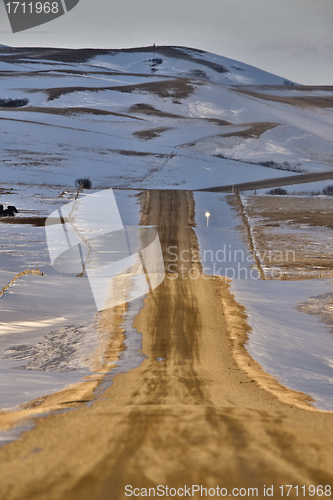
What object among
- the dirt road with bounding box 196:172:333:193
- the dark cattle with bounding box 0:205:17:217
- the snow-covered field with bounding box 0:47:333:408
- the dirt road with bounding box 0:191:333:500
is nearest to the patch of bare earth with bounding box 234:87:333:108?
the snow-covered field with bounding box 0:47:333:408

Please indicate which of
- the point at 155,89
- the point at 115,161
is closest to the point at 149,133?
the point at 115,161

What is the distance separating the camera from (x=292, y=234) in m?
30.9

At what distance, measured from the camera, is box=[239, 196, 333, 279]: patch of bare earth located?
24328 millimetres

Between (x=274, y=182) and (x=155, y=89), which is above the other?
(x=155, y=89)

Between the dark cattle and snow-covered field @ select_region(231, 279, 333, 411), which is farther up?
the dark cattle

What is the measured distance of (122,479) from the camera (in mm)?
4746

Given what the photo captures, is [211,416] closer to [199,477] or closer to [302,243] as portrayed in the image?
[199,477]

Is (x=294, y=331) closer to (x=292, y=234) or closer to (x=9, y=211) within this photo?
(x=292, y=234)

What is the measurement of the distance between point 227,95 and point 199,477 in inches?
4081

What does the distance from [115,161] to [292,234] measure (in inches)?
1125

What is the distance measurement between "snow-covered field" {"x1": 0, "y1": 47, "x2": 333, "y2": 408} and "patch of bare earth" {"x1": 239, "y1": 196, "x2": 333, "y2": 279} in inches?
49.8

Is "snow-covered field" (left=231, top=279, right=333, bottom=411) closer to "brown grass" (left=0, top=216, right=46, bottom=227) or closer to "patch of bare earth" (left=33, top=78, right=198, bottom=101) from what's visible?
"brown grass" (left=0, top=216, right=46, bottom=227)

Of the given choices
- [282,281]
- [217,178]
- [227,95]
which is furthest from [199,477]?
[227,95]

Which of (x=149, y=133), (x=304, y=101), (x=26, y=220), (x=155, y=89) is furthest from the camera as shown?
(x=304, y=101)
